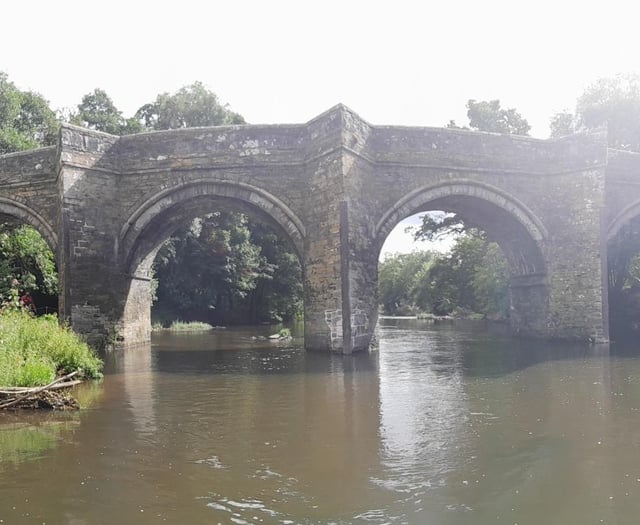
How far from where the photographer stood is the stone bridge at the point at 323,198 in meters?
12.5

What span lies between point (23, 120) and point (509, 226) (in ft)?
94.3

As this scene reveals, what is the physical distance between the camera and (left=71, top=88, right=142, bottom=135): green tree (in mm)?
31839

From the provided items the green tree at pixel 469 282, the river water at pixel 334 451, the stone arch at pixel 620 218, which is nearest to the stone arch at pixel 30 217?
the river water at pixel 334 451

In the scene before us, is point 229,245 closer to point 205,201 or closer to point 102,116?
point 102,116

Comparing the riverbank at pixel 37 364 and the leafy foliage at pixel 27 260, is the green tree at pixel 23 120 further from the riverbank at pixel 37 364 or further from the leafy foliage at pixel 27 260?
the riverbank at pixel 37 364

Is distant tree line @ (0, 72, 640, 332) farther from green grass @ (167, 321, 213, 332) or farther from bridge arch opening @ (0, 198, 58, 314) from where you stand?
green grass @ (167, 321, 213, 332)

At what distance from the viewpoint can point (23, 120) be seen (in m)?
31.0

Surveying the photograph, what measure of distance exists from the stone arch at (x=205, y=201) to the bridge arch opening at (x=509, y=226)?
2.26m

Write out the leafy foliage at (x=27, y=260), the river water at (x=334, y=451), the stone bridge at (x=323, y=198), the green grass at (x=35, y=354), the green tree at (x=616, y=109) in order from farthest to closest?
the green tree at (x=616, y=109) < the leafy foliage at (x=27, y=260) < the stone bridge at (x=323, y=198) < the green grass at (x=35, y=354) < the river water at (x=334, y=451)

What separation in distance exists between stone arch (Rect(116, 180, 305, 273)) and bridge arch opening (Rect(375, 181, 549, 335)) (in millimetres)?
2256

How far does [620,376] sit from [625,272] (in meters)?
14.0

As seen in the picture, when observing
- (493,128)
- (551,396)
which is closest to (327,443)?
(551,396)

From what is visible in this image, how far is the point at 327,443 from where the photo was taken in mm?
4945

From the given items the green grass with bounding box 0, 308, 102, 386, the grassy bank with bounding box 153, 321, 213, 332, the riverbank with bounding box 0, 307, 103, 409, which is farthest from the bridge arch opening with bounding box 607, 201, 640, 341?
the grassy bank with bounding box 153, 321, 213, 332
